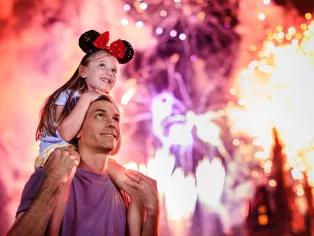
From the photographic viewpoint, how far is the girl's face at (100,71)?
14.2 feet

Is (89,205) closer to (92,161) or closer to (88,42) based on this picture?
(92,161)

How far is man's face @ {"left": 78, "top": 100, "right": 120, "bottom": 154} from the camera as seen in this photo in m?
4.11

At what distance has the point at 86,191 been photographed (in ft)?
13.0

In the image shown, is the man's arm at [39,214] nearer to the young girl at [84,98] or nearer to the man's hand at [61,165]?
the man's hand at [61,165]

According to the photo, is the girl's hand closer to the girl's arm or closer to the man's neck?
the girl's arm

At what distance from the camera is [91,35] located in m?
4.44

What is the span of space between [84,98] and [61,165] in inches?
26.0

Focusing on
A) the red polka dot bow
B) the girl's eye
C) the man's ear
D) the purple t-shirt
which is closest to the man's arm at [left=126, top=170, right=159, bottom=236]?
the purple t-shirt

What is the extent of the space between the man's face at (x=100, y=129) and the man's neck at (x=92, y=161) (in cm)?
4

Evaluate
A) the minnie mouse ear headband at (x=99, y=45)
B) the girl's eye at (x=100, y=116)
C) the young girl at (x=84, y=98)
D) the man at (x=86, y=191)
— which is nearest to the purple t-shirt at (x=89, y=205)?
the man at (x=86, y=191)

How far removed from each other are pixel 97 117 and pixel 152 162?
6.72ft

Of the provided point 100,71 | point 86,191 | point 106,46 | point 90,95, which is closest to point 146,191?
point 86,191

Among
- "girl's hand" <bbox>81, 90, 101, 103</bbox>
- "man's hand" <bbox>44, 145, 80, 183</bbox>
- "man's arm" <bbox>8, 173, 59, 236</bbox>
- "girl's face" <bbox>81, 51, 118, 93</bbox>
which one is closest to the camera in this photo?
"man's arm" <bbox>8, 173, 59, 236</bbox>

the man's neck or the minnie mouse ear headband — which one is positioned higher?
the minnie mouse ear headband
